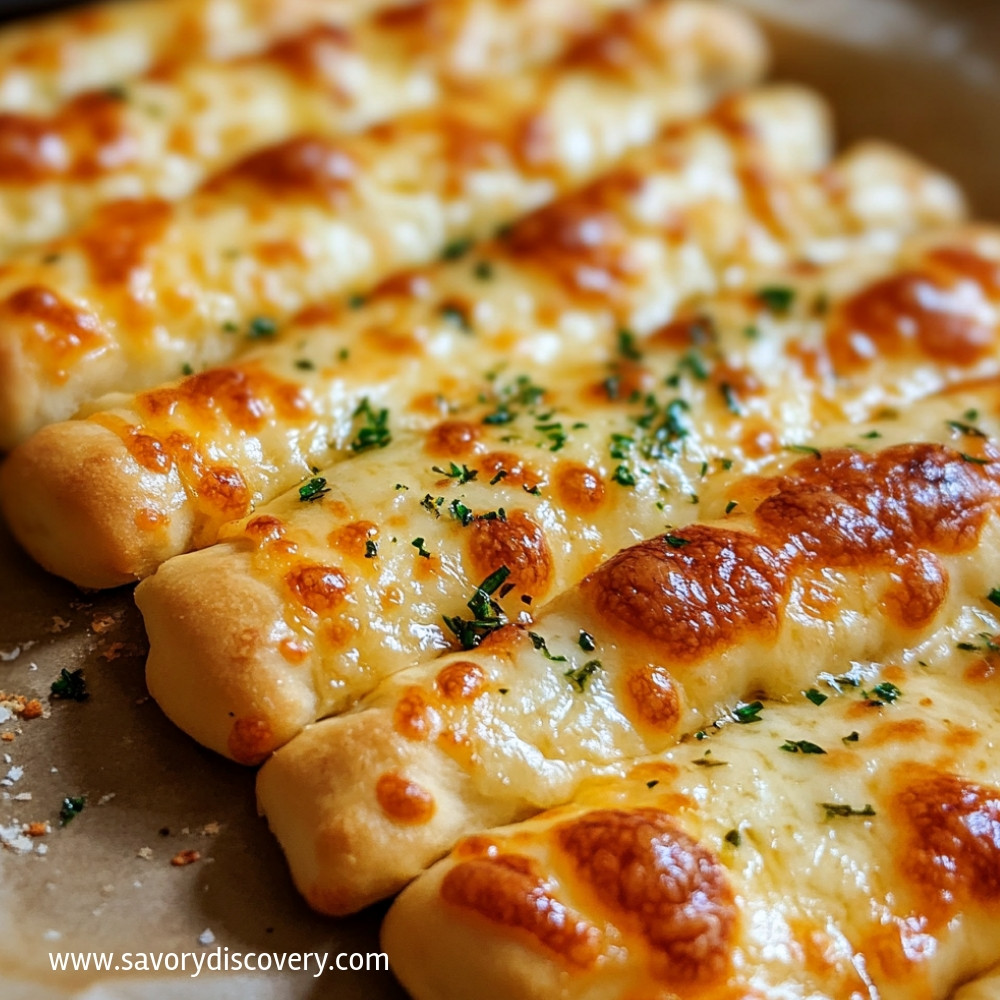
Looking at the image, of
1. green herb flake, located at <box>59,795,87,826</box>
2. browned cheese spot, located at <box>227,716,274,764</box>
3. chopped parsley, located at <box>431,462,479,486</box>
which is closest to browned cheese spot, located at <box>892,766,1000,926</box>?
chopped parsley, located at <box>431,462,479,486</box>

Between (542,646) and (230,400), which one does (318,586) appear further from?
(230,400)

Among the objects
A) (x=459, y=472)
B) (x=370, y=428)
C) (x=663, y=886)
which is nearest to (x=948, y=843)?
(x=663, y=886)

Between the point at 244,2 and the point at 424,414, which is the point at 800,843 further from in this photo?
the point at 244,2

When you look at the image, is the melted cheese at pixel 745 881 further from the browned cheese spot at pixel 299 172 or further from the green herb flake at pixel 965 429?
the browned cheese spot at pixel 299 172

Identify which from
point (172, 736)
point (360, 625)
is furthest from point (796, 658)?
point (172, 736)

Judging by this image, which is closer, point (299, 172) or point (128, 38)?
point (299, 172)

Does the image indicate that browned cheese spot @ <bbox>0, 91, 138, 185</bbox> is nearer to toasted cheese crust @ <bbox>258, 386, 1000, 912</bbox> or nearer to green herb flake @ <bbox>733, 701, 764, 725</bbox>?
toasted cheese crust @ <bbox>258, 386, 1000, 912</bbox>

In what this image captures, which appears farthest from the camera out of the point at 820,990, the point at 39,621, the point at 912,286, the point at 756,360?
the point at 912,286
